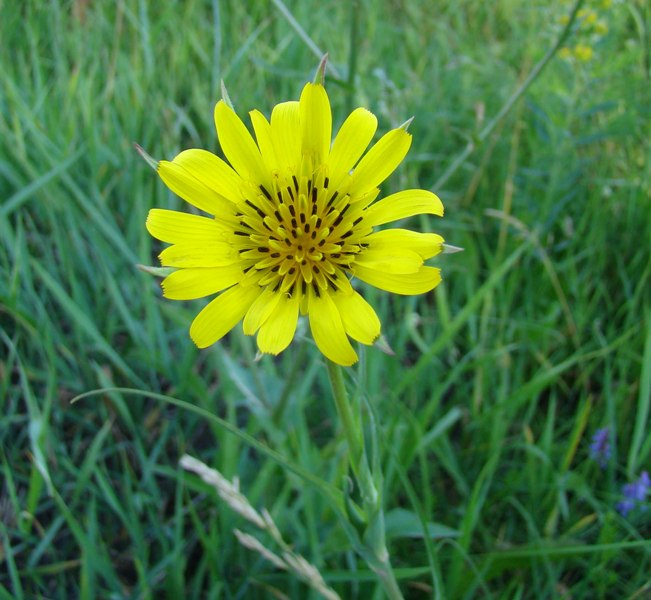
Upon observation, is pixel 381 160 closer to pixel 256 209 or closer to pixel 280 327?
pixel 256 209

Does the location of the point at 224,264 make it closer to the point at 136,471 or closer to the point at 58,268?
the point at 136,471

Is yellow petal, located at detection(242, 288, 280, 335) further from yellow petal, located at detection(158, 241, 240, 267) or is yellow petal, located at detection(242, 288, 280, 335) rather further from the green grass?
the green grass

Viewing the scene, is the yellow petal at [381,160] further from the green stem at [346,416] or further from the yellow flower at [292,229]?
the green stem at [346,416]

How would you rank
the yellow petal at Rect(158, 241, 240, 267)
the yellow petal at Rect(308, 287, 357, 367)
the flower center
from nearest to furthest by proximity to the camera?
the yellow petal at Rect(308, 287, 357, 367)
the yellow petal at Rect(158, 241, 240, 267)
the flower center

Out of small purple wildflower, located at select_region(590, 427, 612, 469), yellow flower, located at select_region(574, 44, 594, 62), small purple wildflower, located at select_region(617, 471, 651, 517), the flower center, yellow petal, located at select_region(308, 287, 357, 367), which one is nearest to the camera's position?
yellow petal, located at select_region(308, 287, 357, 367)

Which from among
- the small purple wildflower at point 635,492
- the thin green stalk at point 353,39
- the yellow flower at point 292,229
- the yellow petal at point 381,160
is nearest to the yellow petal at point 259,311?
the yellow flower at point 292,229

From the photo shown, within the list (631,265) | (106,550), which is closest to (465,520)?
(106,550)

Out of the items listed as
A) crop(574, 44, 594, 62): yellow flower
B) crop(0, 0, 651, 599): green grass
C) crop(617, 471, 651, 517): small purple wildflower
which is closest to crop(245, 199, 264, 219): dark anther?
crop(0, 0, 651, 599): green grass

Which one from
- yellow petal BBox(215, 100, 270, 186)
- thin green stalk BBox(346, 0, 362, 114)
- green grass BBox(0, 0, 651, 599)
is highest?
thin green stalk BBox(346, 0, 362, 114)
